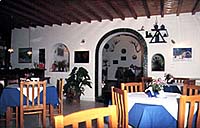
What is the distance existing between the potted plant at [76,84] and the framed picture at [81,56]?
0.64m

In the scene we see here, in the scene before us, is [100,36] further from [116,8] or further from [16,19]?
[16,19]

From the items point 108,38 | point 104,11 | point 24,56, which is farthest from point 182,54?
point 24,56

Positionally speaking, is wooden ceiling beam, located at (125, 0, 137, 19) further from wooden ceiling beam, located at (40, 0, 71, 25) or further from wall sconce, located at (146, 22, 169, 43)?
wooden ceiling beam, located at (40, 0, 71, 25)

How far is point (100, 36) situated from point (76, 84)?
2058mm

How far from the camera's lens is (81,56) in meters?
9.20

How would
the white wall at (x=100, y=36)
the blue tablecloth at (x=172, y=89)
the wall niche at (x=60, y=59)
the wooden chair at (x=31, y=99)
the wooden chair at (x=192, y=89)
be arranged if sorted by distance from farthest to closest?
1. the wall niche at (x=60, y=59)
2. the white wall at (x=100, y=36)
3. the blue tablecloth at (x=172, y=89)
4. the wooden chair at (x=31, y=99)
5. the wooden chair at (x=192, y=89)

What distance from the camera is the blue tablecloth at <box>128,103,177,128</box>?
8.58ft

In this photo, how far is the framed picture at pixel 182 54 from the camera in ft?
25.0

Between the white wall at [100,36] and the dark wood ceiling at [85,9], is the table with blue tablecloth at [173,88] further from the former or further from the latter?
the white wall at [100,36]

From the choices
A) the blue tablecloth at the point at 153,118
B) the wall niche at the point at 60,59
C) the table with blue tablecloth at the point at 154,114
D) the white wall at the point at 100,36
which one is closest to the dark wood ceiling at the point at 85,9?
the white wall at the point at 100,36

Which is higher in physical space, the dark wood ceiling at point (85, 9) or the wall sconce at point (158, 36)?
the dark wood ceiling at point (85, 9)

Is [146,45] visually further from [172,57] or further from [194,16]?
[194,16]

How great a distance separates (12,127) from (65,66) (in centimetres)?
525

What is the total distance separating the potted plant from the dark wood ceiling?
2007mm
